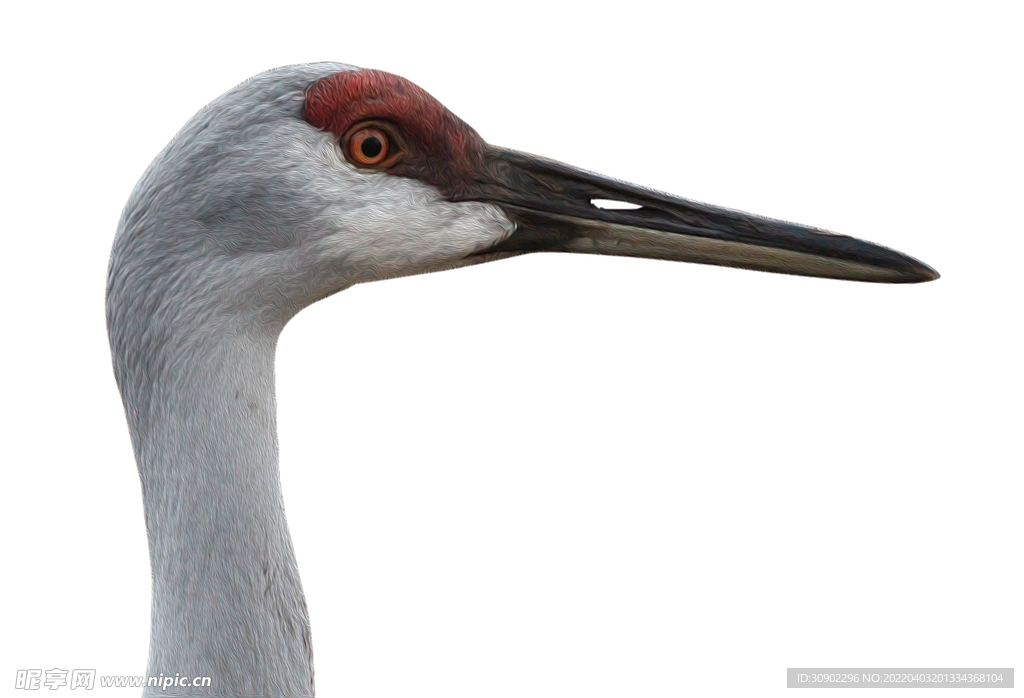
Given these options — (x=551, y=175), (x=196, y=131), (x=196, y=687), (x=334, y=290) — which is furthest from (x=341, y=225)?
(x=196, y=687)

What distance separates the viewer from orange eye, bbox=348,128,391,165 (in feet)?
8.37

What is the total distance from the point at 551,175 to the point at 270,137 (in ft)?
2.58

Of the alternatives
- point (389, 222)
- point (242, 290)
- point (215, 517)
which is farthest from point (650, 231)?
point (215, 517)

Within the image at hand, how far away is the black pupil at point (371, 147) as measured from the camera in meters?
2.56

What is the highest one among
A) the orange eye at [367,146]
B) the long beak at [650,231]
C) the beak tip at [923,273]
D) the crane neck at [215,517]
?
the orange eye at [367,146]

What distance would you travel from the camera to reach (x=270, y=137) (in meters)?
2.49

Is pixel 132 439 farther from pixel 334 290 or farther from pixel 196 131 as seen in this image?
pixel 196 131

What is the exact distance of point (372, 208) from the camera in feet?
8.35

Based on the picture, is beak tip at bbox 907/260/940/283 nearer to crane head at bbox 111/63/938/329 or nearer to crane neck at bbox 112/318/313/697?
crane head at bbox 111/63/938/329

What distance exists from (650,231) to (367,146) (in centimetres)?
81

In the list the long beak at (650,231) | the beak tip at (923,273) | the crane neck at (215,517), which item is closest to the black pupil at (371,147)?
the long beak at (650,231)

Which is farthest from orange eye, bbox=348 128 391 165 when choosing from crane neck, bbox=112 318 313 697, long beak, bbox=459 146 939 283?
crane neck, bbox=112 318 313 697

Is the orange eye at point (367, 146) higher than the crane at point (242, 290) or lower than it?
higher

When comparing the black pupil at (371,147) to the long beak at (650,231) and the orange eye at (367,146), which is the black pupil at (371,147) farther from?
the long beak at (650,231)
